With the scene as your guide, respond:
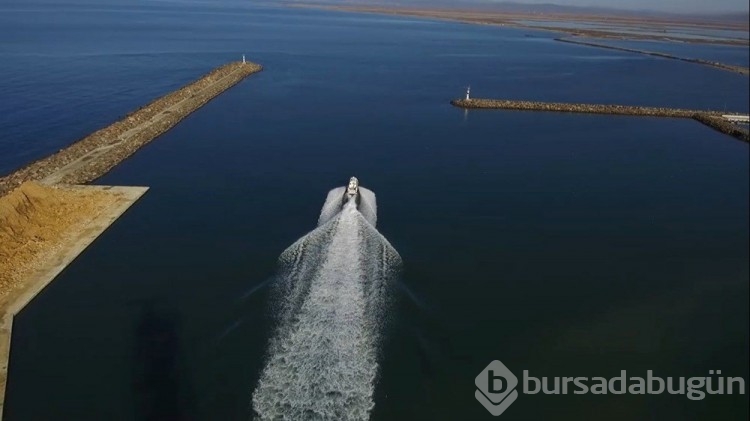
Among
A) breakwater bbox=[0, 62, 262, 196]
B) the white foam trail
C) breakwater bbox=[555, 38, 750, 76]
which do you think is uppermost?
breakwater bbox=[555, 38, 750, 76]

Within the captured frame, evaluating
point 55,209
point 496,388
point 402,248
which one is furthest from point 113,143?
point 496,388

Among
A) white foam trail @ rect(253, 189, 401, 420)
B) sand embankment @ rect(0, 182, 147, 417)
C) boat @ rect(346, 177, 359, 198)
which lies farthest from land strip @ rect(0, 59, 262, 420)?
boat @ rect(346, 177, 359, 198)

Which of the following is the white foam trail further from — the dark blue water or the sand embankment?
the sand embankment

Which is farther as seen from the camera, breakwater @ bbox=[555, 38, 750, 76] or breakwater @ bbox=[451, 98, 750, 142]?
breakwater @ bbox=[555, 38, 750, 76]

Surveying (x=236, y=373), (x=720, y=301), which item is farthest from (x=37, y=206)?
(x=720, y=301)

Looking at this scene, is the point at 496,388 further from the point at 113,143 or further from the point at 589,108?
the point at 589,108

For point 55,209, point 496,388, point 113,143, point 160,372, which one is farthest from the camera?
point 113,143

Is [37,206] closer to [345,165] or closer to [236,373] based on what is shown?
[236,373]
